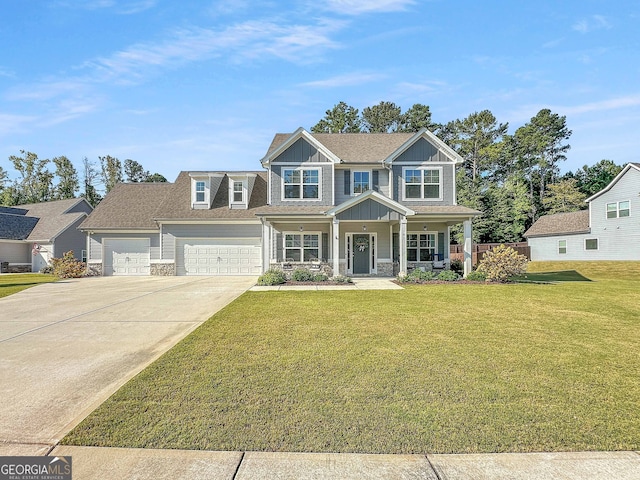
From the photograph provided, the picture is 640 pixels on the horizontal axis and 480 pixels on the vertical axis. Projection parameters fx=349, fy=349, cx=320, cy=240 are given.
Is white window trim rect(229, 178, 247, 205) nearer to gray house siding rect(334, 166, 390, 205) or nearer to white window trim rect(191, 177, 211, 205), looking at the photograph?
white window trim rect(191, 177, 211, 205)

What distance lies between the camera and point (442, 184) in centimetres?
1884

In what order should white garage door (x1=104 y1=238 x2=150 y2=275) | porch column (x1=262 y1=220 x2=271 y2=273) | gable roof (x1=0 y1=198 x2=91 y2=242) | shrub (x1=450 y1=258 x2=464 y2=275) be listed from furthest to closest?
gable roof (x1=0 y1=198 x2=91 y2=242), white garage door (x1=104 y1=238 x2=150 y2=275), shrub (x1=450 y1=258 x2=464 y2=275), porch column (x1=262 y1=220 x2=271 y2=273)

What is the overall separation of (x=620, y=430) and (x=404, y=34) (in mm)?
13071

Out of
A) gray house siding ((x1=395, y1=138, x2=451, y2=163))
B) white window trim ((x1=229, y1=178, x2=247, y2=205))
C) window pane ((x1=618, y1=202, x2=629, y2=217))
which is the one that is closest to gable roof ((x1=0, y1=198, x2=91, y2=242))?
white window trim ((x1=229, y1=178, x2=247, y2=205))

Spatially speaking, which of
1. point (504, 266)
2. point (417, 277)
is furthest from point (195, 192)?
point (504, 266)

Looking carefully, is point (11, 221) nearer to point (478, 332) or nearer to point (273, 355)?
point (273, 355)

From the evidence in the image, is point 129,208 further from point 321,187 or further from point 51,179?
point 51,179

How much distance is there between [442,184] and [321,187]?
6.55m

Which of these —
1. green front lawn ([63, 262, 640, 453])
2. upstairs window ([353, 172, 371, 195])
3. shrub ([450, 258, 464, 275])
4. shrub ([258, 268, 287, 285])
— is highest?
upstairs window ([353, 172, 371, 195])

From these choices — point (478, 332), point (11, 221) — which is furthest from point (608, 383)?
point (11, 221)

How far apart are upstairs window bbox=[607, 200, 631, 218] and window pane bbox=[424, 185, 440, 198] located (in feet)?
56.7

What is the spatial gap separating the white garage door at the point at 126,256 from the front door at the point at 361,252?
13.0m

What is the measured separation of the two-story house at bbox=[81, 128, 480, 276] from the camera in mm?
17531

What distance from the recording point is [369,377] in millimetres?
4469
